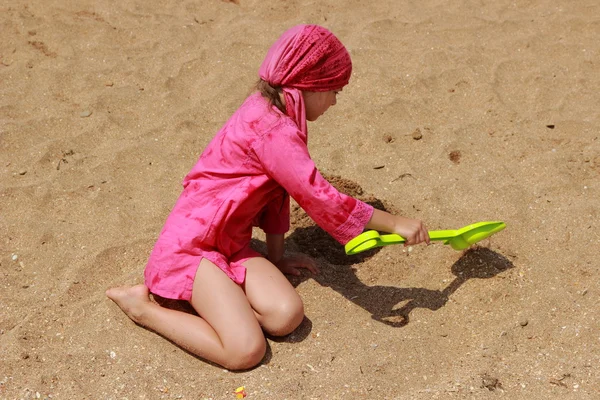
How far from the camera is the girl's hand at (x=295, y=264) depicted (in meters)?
2.63

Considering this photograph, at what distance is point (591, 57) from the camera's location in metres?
3.67

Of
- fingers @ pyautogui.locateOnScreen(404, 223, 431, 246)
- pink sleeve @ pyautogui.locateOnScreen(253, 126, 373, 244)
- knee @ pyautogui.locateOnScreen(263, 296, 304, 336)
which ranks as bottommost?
knee @ pyautogui.locateOnScreen(263, 296, 304, 336)

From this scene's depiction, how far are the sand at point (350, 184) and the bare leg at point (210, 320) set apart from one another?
1.9 inches

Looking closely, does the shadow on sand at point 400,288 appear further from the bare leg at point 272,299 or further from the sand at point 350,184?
the bare leg at point 272,299

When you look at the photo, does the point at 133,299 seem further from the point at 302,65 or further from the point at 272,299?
the point at 302,65

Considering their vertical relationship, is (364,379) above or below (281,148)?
below

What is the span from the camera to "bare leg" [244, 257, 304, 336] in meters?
2.33

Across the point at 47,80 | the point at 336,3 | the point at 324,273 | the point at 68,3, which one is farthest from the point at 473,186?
the point at 68,3

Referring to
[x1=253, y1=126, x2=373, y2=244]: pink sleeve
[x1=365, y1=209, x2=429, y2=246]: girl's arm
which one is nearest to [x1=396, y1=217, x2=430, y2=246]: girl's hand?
[x1=365, y1=209, x2=429, y2=246]: girl's arm

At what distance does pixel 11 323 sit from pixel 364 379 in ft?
3.70

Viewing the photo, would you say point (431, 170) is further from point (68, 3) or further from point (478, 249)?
point (68, 3)

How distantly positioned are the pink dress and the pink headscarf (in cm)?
7

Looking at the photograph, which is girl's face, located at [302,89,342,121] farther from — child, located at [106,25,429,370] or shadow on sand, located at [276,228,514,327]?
shadow on sand, located at [276,228,514,327]

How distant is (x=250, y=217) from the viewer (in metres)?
2.45
